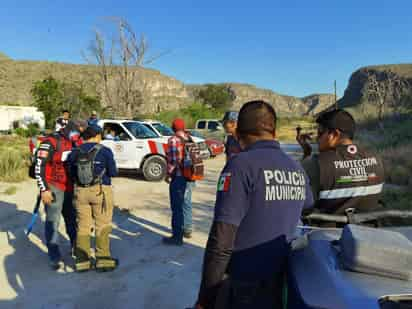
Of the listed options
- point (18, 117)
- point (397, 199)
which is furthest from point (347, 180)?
point (18, 117)

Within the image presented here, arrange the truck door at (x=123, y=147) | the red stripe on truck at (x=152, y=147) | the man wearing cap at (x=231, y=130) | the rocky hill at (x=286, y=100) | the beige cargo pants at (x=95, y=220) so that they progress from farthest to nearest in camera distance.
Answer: the rocky hill at (x=286, y=100), the truck door at (x=123, y=147), the red stripe on truck at (x=152, y=147), the man wearing cap at (x=231, y=130), the beige cargo pants at (x=95, y=220)

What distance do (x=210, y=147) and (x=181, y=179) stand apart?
33.1 ft

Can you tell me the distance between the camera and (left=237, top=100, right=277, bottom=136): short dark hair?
1862mm

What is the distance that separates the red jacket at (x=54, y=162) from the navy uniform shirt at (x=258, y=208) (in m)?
3.24

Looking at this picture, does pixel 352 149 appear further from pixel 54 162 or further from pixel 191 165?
pixel 54 162

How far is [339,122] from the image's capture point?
2617 millimetres

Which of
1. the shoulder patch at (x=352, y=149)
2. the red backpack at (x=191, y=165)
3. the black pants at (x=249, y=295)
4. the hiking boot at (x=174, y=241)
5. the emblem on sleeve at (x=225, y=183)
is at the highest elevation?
the shoulder patch at (x=352, y=149)

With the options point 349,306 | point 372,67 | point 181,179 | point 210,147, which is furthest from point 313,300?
point 372,67

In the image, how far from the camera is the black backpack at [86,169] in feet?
13.2

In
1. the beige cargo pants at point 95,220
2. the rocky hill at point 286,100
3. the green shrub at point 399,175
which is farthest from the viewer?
the rocky hill at point 286,100

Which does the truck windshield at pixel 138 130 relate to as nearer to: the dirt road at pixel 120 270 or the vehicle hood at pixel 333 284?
the dirt road at pixel 120 270

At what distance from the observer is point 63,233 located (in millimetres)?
5719

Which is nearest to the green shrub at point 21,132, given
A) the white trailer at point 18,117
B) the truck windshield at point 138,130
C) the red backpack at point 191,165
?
the white trailer at point 18,117

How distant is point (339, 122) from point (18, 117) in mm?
40469
